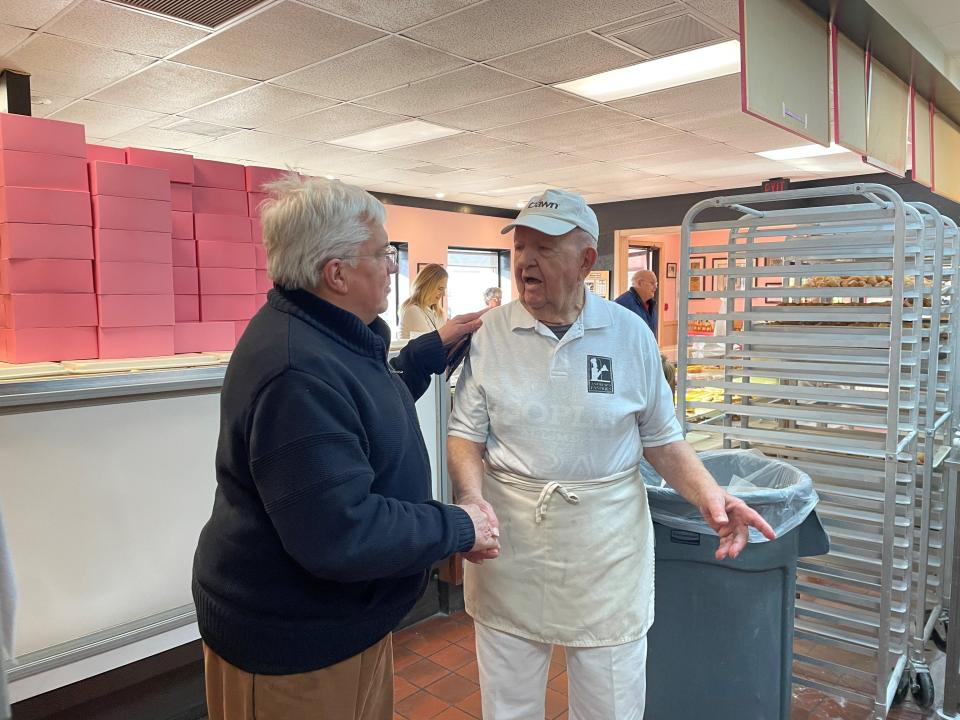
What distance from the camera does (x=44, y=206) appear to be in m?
2.71

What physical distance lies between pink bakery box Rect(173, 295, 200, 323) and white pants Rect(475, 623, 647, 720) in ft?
7.41

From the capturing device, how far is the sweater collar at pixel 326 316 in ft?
4.22

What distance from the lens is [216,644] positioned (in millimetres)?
1348

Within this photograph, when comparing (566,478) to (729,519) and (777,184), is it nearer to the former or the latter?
(729,519)

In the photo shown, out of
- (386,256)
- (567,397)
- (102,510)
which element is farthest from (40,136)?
(567,397)

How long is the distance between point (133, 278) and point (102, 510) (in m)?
1.07

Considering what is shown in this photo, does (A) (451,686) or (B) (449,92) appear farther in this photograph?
(B) (449,92)

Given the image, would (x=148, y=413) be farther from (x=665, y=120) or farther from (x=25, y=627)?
(x=665, y=120)

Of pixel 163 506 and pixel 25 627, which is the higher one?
pixel 163 506

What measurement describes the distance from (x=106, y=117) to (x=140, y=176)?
3867 millimetres

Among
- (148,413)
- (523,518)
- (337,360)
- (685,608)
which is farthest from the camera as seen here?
(148,413)

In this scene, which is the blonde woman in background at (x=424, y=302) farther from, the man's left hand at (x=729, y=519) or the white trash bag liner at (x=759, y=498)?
the man's left hand at (x=729, y=519)

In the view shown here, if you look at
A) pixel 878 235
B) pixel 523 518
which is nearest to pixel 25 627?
pixel 523 518

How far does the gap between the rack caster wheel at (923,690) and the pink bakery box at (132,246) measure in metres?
3.44
